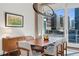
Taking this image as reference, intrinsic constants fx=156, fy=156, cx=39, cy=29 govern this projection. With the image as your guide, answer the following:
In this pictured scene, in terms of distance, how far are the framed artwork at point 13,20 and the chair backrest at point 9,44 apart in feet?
0.70

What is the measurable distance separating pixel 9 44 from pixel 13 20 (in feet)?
1.14

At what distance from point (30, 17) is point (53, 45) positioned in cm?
52

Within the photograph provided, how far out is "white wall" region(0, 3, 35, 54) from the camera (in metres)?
2.20

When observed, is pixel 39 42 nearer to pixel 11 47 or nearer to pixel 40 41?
pixel 40 41

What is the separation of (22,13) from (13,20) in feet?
0.54

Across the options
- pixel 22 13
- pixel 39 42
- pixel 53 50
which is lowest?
pixel 53 50

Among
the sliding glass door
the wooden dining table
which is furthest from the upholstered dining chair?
the sliding glass door

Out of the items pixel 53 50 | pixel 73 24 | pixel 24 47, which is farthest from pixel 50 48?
pixel 73 24

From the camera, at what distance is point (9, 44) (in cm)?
220

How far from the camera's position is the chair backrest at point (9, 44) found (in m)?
2.18

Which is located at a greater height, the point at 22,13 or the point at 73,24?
the point at 22,13

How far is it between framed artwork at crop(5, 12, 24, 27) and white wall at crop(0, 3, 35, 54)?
0.04 m

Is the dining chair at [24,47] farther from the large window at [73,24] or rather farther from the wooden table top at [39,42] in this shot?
the large window at [73,24]

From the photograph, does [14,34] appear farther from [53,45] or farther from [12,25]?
[53,45]
